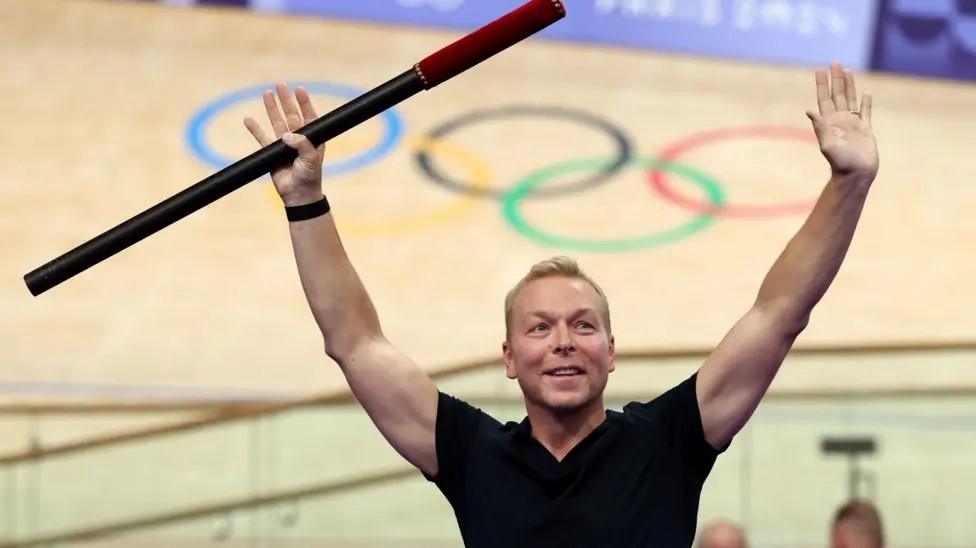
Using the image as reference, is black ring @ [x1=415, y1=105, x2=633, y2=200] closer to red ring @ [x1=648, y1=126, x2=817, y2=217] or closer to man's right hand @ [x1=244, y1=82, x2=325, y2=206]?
red ring @ [x1=648, y1=126, x2=817, y2=217]

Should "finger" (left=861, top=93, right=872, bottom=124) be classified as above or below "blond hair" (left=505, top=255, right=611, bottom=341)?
above

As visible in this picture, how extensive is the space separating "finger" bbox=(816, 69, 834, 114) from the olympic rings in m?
7.32

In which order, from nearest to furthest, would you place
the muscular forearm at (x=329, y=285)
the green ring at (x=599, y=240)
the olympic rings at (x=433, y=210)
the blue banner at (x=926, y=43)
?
the muscular forearm at (x=329, y=285), the green ring at (x=599, y=240), the olympic rings at (x=433, y=210), the blue banner at (x=926, y=43)

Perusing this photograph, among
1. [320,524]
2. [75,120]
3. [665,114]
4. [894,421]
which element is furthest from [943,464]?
[75,120]

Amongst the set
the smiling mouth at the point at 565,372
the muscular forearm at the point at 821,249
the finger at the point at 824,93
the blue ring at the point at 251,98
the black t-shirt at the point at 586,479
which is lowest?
the black t-shirt at the point at 586,479

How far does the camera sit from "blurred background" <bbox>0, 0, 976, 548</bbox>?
20.9 feet

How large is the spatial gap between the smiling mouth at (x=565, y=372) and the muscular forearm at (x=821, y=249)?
0.36 meters

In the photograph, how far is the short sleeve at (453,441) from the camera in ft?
9.22

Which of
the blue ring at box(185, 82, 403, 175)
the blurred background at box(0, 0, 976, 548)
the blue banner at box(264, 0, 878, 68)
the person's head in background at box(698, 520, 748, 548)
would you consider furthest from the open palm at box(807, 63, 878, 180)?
the blue banner at box(264, 0, 878, 68)

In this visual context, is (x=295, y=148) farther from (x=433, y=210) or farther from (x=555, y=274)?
(x=433, y=210)

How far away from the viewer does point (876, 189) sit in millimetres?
10773

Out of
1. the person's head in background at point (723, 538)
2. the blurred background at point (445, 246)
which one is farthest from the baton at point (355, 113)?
the blurred background at point (445, 246)

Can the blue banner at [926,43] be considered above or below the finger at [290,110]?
above

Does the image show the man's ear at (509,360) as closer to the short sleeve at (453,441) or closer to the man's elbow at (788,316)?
the short sleeve at (453,441)
